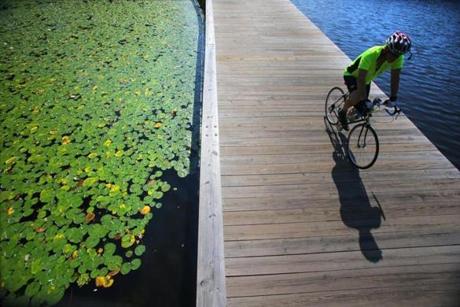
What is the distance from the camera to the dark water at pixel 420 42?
28.7 ft

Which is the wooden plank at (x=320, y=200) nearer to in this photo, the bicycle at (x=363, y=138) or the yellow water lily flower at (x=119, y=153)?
the bicycle at (x=363, y=138)

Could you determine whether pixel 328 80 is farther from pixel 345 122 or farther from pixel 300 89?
pixel 345 122

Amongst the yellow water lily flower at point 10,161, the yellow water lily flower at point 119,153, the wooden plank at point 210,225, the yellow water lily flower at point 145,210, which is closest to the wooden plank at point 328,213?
the wooden plank at point 210,225

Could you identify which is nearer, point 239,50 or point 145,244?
point 145,244

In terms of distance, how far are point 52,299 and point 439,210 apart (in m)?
5.41

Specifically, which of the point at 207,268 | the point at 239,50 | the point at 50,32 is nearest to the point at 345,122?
the point at 207,268

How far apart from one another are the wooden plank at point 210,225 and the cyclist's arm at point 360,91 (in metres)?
2.47

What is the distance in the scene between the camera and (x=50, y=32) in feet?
37.8

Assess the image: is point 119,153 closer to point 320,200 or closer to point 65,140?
point 65,140

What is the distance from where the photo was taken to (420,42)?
45.4 ft

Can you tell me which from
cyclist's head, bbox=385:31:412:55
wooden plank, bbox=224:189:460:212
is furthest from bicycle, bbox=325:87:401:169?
cyclist's head, bbox=385:31:412:55

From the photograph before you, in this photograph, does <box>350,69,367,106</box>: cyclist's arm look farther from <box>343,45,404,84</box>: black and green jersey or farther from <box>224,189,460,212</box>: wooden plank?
<box>224,189,460,212</box>: wooden plank

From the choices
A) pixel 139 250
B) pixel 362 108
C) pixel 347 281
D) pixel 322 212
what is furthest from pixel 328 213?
pixel 139 250

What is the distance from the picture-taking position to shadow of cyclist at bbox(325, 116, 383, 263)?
3.87 meters
